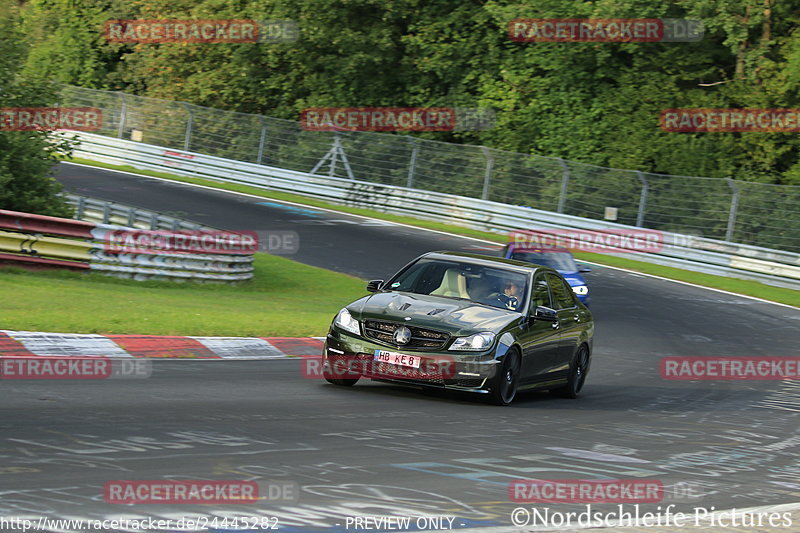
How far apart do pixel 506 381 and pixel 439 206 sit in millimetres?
24968

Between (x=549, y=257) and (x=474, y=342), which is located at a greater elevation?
(x=549, y=257)

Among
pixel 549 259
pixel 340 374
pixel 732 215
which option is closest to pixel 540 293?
pixel 340 374

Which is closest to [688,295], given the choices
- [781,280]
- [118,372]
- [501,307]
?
[781,280]

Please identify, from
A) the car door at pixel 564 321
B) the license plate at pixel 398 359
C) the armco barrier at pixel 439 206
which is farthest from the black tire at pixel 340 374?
the armco barrier at pixel 439 206

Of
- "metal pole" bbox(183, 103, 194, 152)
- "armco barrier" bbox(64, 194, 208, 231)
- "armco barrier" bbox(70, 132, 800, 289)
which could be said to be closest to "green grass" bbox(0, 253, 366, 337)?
"armco barrier" bbox(64, 194, 208, 231)

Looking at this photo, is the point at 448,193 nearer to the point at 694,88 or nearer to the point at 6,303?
the point at 694,88

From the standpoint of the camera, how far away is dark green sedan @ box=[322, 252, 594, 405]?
1057cm

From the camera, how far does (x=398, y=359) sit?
416 inches

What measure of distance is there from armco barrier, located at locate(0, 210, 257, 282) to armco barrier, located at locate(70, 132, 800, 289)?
15295mm

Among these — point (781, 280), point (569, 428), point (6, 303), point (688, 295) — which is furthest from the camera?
point (781, 280)

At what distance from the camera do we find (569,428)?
1018cm

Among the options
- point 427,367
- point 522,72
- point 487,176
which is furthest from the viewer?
point 522,72

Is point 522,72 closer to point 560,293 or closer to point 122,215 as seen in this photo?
point 122,215

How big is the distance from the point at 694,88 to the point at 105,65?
2816 cm
